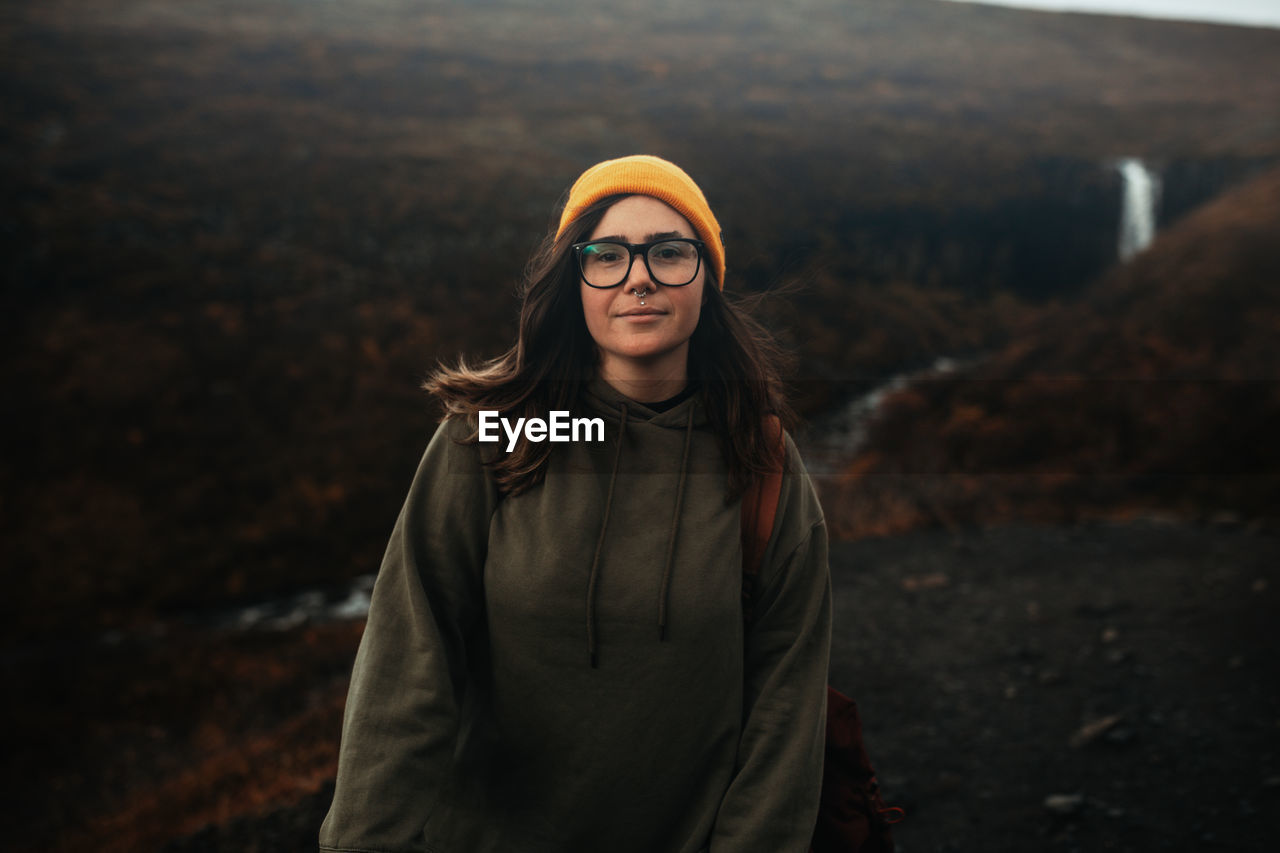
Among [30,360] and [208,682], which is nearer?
[208,682]

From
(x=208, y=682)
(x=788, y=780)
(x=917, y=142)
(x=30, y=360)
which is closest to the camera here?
(x=788, y=780)

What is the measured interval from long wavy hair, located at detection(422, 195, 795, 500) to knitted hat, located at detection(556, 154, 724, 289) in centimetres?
3

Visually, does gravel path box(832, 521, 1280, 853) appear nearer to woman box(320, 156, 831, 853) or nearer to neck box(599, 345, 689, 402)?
woman box(320, 156, 831, 853)

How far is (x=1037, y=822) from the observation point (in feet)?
11.1

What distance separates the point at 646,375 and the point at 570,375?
0.20 meters

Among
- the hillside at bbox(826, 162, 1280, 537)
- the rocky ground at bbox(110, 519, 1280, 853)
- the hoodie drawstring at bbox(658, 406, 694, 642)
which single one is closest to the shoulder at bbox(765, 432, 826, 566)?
the hoodie drawstring at bbox(658, 406, 694, 642)

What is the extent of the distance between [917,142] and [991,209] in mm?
4801

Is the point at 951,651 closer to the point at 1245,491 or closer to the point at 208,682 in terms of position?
the point at 1245,491

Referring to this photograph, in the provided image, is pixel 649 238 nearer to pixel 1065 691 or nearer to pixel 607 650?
pixel 607 650

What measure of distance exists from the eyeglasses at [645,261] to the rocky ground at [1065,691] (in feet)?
10.0

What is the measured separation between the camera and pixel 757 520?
1729 mm

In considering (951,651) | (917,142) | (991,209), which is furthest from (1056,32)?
(951,651)

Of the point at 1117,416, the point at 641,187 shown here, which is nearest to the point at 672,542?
the point at 641,187

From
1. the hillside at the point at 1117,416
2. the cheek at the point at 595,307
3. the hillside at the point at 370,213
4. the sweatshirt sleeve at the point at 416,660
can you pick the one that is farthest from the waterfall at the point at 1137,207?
the sweatshirt sleeve at the point at 416,660
